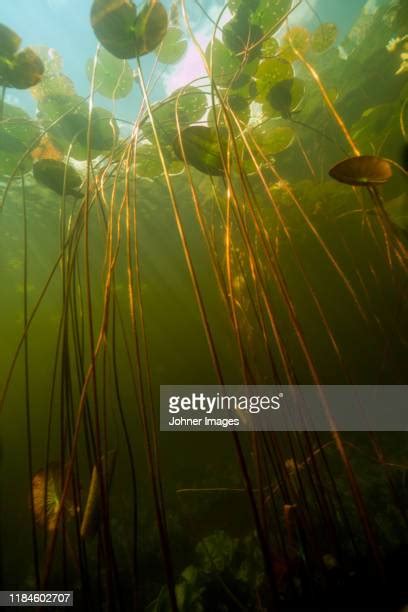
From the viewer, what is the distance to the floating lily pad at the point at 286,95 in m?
1.19

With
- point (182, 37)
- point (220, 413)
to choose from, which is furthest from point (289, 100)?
point (220, 413)

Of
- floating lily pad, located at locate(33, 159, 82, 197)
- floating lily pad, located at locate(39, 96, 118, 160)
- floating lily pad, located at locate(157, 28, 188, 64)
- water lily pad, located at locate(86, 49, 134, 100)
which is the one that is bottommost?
floating lily pad, located at locate(33, 159, 82, 197)

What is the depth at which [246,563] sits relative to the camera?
1.75 meters

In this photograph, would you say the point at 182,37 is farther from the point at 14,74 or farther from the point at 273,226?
the point at 273,226

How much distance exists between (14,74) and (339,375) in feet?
14.2

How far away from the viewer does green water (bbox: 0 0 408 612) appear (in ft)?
1.78

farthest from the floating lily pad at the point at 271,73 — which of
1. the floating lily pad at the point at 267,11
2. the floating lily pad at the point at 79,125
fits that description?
the floating lily pad at the point at 79,125

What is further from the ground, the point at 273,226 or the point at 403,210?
the point at 273,226

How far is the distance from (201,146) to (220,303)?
6.69 feet

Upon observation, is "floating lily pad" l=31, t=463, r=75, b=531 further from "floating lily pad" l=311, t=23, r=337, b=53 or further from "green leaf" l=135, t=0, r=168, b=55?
"floating lily pad" l=311, t=23, r=337, b=53

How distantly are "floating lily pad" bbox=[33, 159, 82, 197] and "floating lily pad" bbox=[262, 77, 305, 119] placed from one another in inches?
37.2

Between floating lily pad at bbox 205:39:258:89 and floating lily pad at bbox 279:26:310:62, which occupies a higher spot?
floating lily pad at bbox 279:26:310:62

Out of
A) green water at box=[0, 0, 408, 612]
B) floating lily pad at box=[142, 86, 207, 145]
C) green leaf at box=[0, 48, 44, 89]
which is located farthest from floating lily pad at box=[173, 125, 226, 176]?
green leaf at box=[0, 48, 44, 89]

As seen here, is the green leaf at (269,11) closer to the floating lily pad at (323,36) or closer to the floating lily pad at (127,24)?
the floating lily pad at (127,24)
